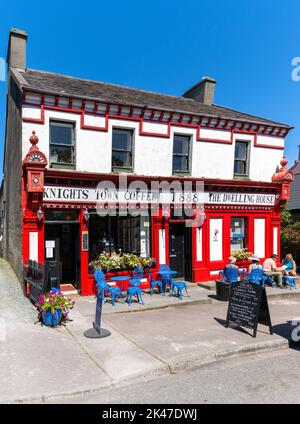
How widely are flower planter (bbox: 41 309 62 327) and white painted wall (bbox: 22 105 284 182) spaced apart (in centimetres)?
553

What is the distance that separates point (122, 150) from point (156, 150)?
1.44 meters

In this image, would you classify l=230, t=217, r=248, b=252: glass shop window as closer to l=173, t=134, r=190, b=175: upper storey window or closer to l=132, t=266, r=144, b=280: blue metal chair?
l=173, t=134, r=190, b=175: upper storey window

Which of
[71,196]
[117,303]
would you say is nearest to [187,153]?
[71,196]

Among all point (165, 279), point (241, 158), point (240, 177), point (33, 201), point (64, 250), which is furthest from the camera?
point (241, 158)

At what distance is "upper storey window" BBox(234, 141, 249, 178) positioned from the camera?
1551cm

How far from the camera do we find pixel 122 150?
1289cm

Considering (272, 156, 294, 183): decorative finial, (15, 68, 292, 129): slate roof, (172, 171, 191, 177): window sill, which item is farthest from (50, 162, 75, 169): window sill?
(272, 156, 294, 183): decorative finial

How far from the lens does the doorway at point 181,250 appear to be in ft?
46.9

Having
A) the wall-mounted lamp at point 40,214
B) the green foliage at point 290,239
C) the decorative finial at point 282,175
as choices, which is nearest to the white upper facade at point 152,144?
the decorative finial at point 282,175

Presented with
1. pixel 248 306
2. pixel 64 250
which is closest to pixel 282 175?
pixel 248 306

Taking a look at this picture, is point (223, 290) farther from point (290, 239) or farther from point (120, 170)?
point (290, 239)

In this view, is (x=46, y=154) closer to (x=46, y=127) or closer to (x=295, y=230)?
(x=46, y=127)

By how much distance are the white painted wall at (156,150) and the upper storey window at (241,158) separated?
0.22 meters

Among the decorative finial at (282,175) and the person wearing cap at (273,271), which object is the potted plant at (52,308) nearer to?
the person wearing cap at (273,271)
